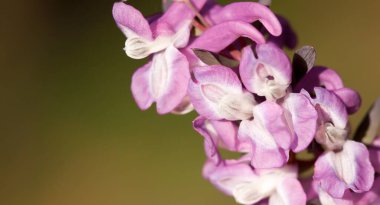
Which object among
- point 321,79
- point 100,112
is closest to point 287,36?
point 321,79

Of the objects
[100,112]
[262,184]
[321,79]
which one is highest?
[321,79]

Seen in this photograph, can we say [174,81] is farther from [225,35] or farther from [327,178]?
[327,178]

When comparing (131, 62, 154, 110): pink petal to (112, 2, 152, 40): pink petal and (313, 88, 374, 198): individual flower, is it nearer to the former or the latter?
(112, 2, 152, 40): pink petal

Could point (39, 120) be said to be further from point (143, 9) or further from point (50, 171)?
point (143, 9)

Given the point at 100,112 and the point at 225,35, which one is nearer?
the point at 225,35

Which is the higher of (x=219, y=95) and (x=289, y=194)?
(x=219, y=95)

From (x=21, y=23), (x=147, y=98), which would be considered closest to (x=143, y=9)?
(x=21, y=23)
